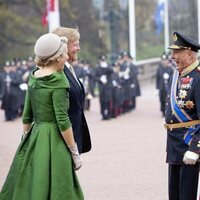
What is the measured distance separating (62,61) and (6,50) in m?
29.2

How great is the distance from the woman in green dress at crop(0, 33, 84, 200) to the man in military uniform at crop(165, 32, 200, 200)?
2.54 feet

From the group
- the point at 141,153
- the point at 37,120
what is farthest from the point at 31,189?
the point at 141,153

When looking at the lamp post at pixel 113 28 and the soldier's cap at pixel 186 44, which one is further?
the lamp post at pixel 113 28

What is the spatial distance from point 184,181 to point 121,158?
17.3 feet

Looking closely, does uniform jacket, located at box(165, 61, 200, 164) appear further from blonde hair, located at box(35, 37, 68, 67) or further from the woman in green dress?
blonde hair, located at box(35, 37, 68, 67)

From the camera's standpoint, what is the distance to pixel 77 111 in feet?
18.9

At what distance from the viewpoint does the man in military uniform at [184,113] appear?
18.9ft

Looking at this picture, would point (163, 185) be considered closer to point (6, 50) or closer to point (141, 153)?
point (141, 153)

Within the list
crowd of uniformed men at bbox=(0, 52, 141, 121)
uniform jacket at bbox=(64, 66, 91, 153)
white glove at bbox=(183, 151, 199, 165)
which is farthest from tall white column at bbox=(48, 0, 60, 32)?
white glove at bbox=(183, 151, 199, 165)

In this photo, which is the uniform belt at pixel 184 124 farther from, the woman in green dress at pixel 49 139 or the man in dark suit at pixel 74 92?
the woman in green dress at pixel 49 139

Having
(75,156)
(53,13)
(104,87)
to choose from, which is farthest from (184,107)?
(53,13)

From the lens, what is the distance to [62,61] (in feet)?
18.2

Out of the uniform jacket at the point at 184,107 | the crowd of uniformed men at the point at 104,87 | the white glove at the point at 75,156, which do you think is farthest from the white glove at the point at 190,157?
the crowd of uniformed men at the point at 104,87

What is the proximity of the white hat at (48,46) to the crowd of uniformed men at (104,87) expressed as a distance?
511 inches
